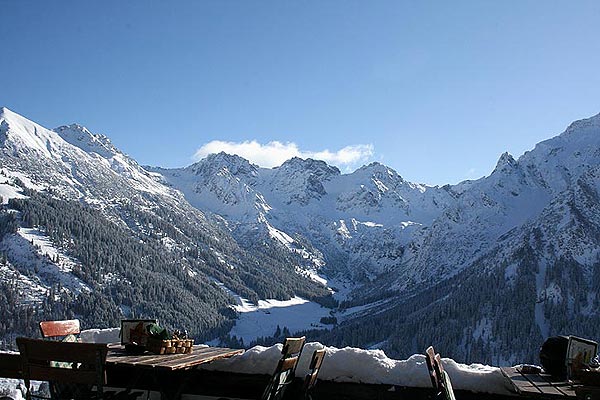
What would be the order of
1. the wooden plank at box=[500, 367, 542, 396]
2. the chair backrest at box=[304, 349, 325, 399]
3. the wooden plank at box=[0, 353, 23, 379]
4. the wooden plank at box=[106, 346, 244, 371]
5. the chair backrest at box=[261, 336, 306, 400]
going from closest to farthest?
the wooden plank at box=[500, 367, 542, 396]
the wooden plank at box=[106, 346, 244, 371]
the chair backrest at box=[261, 336, 306, 400]
the chair backrest at box=[304, 349, 325, 399]
the wooden plank at box=[0, 353, 23, 379]

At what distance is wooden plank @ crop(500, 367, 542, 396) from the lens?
5.96 m

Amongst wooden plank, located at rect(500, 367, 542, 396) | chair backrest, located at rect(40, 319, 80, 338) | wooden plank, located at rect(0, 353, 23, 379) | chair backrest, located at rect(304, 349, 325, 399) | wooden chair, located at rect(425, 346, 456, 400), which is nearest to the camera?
wooden chair, located at rect(425, 346, 456, 400)

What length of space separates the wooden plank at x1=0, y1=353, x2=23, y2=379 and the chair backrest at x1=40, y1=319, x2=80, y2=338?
1.22 meters

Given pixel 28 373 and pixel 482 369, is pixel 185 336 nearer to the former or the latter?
pixel 28 373

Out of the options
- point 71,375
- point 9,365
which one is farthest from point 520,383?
point 9,365

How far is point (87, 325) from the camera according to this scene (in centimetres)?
17212

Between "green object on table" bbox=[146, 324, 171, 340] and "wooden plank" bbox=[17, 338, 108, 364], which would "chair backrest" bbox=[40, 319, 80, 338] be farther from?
"wooden plank" bbox=[17, 338, 108, 364]

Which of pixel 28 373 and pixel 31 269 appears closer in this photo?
pixel 28 373

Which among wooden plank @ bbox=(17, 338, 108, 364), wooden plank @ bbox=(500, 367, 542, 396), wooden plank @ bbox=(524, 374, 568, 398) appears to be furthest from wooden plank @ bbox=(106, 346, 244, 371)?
wooden plank @ bbox=(524, 374, 568, 398)

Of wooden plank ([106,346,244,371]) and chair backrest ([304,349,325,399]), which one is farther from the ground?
wooden plank ([106,346,244,371])

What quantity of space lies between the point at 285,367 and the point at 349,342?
176137mm

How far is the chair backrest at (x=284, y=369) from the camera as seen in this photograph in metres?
6.49

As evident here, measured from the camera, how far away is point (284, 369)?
267 inches

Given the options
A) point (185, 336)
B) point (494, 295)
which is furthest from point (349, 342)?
point (185, 336)
